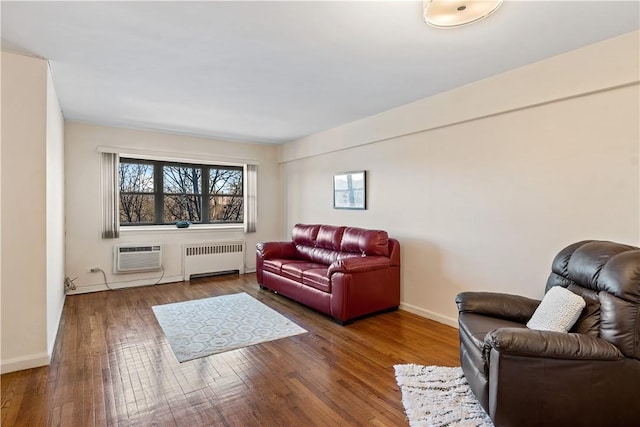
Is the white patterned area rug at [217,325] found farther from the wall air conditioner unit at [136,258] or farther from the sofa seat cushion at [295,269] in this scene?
the wall air conditioner unit at [136,258]

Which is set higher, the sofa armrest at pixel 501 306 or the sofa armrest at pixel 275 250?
the sofa armrest at pixel 275 250

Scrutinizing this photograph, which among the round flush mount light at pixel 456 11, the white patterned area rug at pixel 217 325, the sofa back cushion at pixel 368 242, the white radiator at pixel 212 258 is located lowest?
the white patterned area rug at pixel 217 325

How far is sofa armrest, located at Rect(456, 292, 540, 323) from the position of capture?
2.35 m

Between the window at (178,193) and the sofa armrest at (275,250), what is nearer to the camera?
the sofa armrest at (275,250)

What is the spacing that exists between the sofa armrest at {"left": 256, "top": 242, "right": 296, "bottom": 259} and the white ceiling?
2.09 m

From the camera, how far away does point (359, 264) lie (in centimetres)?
355

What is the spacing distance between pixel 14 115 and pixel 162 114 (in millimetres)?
1861

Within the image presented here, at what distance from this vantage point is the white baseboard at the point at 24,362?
2.46 meters

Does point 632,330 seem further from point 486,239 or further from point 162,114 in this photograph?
point 162,114

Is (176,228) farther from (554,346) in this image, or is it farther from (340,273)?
(554,346)

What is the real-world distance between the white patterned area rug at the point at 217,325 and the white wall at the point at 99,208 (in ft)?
4.66

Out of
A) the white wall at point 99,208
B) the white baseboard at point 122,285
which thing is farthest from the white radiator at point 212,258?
the white baseboard at point 122,285

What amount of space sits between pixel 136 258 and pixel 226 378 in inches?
132

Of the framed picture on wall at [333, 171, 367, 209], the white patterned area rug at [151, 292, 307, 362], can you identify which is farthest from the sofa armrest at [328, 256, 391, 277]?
the framed picture on wall at [333, 171, 367, 209]
